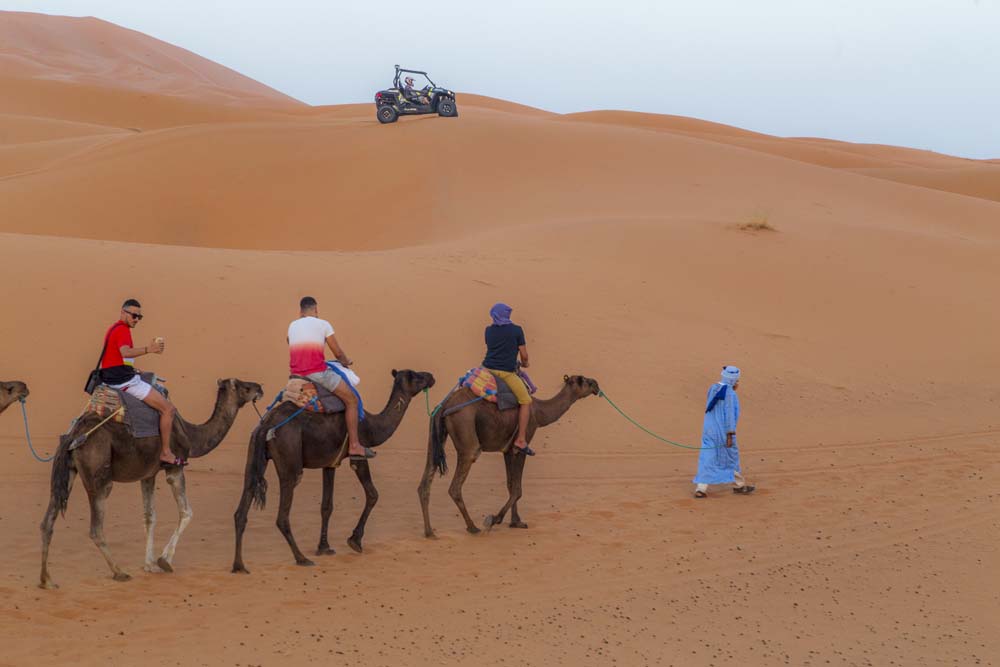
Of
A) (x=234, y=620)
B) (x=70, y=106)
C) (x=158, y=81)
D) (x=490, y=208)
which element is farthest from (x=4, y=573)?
(x=158, y=81)

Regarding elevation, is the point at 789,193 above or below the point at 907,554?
above

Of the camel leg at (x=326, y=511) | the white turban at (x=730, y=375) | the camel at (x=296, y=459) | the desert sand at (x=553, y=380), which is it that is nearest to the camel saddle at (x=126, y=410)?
the camel at (x=296, y=459)

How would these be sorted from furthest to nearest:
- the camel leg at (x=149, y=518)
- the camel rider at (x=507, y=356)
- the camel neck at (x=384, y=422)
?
the camel rider at (x=507, y=356), the camel neck at (x=384, y=422), the camel leg at (x=149, y=518)

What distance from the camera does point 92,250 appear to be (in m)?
19.2

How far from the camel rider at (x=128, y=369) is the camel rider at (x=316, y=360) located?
140 cm

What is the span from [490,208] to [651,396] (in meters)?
13.4

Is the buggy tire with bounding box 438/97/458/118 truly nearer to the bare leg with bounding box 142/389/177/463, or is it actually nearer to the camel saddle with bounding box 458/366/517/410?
A: the camel saddle with bounding box 458/366/517/410

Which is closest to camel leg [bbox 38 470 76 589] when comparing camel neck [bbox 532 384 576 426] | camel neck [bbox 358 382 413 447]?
camel neck [bbox 358 382 413 447]

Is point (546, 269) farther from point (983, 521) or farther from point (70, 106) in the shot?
point (70, 106)

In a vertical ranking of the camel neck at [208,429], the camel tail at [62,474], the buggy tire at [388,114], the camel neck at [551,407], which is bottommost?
the camel tail at [62,474]

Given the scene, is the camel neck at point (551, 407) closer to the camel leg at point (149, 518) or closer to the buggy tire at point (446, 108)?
the camel leg at point (149, 518)

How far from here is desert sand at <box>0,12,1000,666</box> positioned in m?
9.25

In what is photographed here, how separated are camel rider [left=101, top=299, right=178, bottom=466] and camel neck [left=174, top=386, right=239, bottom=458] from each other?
1.46 feet

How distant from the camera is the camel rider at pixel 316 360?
10.6 metres
